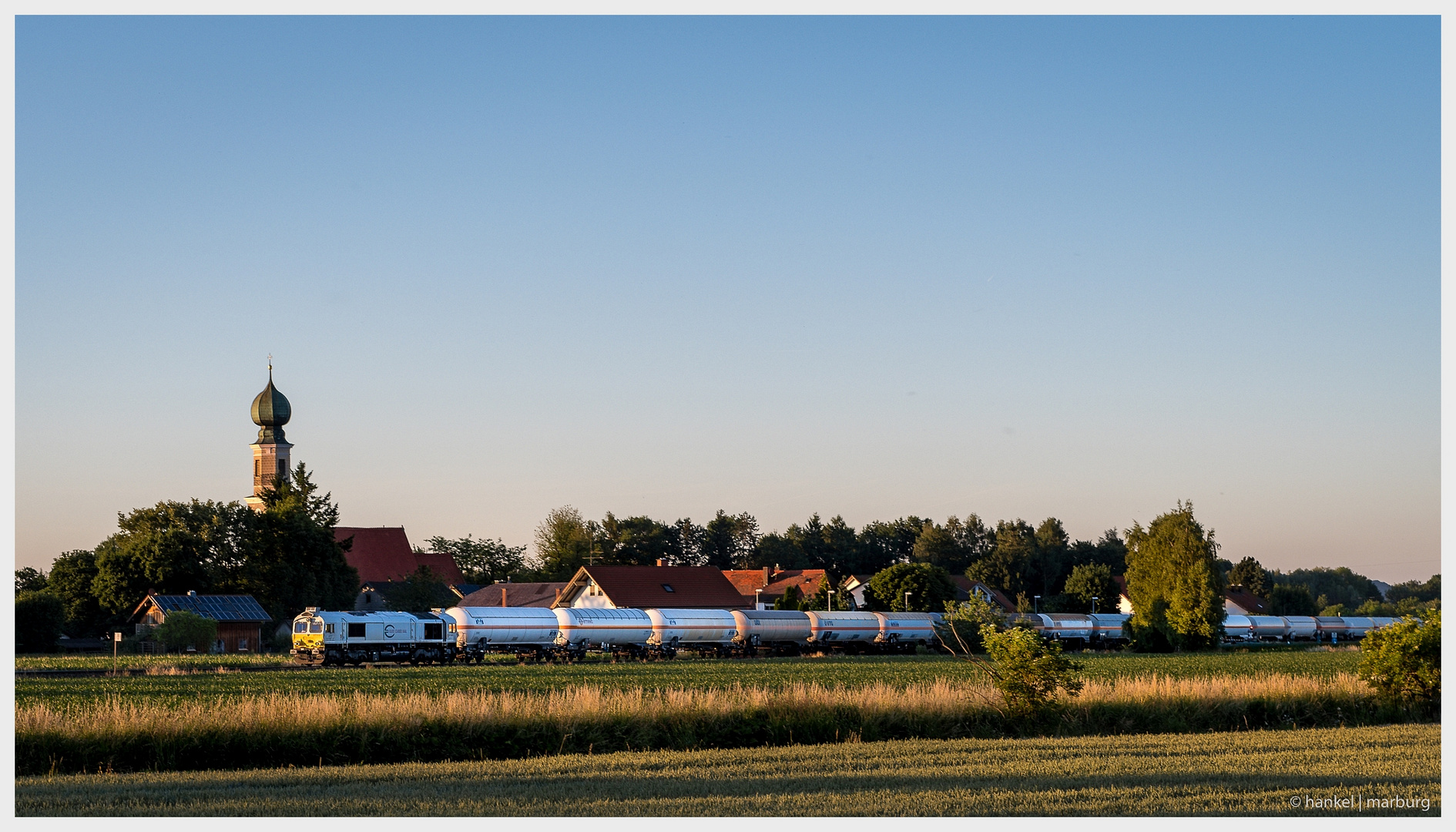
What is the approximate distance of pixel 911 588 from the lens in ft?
278

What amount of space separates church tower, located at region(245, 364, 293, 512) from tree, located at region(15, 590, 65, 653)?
153 ft

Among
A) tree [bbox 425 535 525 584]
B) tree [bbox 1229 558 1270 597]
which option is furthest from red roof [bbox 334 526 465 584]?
tree [bbox 1229 558 1270 597]

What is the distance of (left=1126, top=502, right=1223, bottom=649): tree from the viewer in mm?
73812

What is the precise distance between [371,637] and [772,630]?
21.8 metres

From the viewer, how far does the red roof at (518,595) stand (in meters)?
95.5

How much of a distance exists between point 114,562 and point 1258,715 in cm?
6119

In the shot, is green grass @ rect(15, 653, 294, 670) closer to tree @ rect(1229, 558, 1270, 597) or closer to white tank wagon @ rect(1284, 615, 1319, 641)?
white tank wagon @ rect(1284, 615, 1319, 641)

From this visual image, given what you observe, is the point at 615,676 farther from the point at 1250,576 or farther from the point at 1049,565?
the point at 1250,576

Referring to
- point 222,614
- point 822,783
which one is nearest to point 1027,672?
point 822,783

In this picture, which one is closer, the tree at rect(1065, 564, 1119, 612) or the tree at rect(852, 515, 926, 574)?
the tree at rect(1065, 564, 1119, 612)

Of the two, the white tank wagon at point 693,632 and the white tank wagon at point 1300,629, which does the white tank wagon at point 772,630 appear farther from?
the white tank wagon at point 1300,629

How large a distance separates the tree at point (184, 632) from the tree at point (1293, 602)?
301 ft

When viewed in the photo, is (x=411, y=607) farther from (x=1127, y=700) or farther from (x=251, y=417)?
(x=1127, y=700)

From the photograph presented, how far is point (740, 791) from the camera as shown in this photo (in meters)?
15.5
